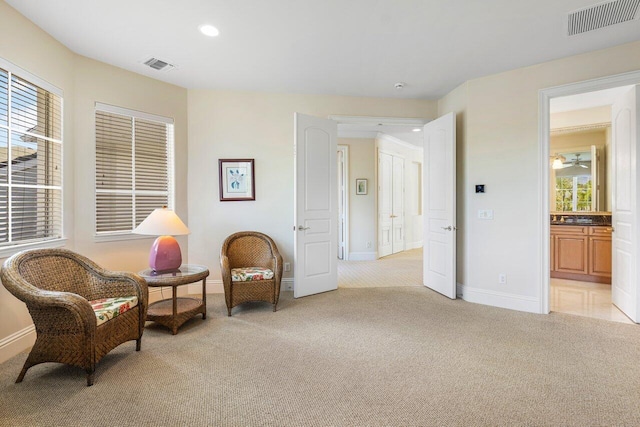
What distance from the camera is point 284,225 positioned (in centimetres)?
430

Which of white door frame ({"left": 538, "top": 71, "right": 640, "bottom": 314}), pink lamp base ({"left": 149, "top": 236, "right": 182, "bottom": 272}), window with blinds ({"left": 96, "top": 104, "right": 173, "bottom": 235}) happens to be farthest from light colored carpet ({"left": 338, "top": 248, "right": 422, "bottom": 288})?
window with blinds ({"left": 96, "top": 104, "right": 173, "bottom": 235})

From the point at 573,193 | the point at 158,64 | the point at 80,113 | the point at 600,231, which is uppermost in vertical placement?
the point at 158,64

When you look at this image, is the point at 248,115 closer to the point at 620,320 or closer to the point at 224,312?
the point at 224,312

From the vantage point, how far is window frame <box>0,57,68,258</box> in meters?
2.42

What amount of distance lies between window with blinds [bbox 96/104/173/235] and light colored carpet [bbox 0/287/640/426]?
1404mm

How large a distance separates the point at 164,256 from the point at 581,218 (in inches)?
216

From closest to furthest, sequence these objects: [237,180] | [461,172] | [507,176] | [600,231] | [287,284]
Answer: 1. [507,176]
2. [461,172]
3. [237,180]
4. [287,284]
5. [600,231]

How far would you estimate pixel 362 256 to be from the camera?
672cm

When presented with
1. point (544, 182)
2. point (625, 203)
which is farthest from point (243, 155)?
point (625, 203)

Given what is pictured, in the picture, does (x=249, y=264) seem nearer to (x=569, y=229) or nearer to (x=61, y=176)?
(x=61, y=176)

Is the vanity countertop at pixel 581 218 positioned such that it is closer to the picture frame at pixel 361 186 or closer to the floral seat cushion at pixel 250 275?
the picture frame at pixel 361 186

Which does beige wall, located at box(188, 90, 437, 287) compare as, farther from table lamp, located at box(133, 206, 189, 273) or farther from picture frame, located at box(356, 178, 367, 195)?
picture frame, located at box(356, 178, 367, 195)


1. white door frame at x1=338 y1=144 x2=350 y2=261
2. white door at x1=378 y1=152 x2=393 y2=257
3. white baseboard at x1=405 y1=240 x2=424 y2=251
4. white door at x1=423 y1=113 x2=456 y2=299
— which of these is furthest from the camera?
white baseboard at x1=405 y1=240 x2=424 y2=251

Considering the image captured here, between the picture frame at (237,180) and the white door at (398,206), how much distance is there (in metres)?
4.07
